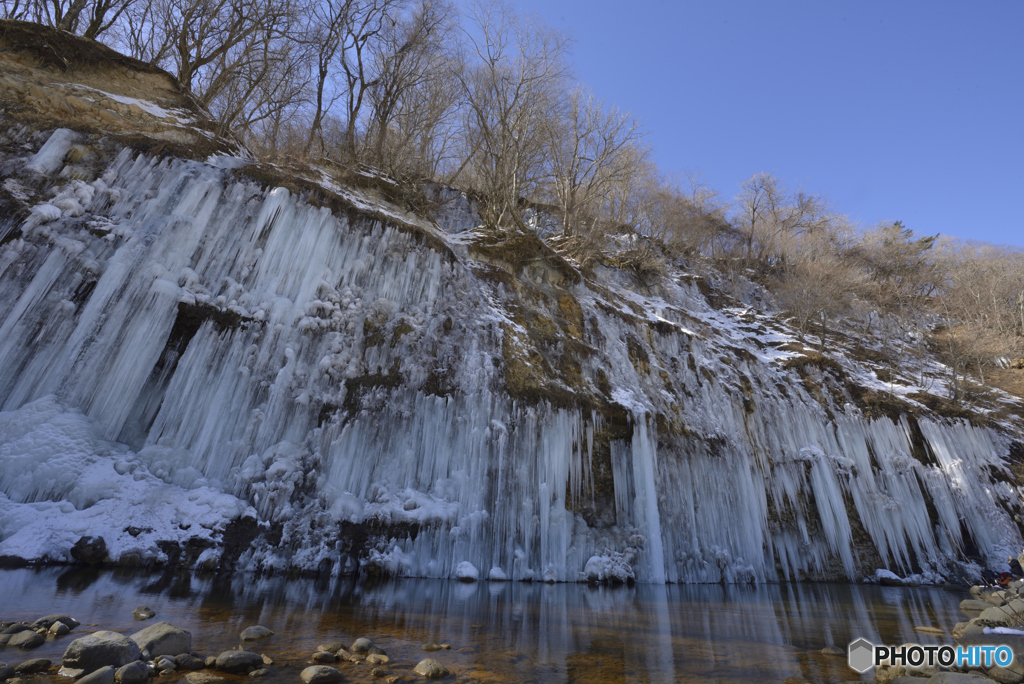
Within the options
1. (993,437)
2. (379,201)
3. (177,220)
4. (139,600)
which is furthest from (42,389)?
(993,437)

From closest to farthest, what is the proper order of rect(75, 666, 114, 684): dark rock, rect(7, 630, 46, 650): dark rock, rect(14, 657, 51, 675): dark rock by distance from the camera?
rect(75, 666, 114, 684): dark rock → rect(14, 657, 51, 675): dark rock → rect(7, 630, 46, 650): dark rock

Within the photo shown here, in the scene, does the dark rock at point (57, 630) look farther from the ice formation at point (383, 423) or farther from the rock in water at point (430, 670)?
the ice formation at point (383, 423)

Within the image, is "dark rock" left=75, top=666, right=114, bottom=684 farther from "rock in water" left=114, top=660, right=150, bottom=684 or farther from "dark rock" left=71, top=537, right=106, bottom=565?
"dark rock" left=71, top=537, right=106, bottom=565

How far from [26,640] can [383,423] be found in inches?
242


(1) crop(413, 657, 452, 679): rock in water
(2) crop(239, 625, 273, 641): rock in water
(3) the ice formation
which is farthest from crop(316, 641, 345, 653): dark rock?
(3) the ice formation

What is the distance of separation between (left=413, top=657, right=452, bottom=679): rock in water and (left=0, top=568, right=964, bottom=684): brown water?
0.25 ft

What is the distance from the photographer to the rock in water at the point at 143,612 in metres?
4.22

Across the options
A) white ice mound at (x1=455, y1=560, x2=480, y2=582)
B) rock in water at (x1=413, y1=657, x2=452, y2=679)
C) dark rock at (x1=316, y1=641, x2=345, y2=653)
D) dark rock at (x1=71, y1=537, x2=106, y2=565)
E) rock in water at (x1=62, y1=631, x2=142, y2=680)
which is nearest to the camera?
rock in water at (x1=62, y1=631, x2=142, y2=680)

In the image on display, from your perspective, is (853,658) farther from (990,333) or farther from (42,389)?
(990,333)

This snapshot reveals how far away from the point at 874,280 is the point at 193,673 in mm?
33436

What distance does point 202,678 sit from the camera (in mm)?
2965

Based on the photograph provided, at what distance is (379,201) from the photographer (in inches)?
560

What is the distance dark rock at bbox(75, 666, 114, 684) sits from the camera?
2.66 m

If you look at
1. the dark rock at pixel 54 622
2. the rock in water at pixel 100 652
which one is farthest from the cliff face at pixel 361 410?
the rock in water at pixel 100 652
